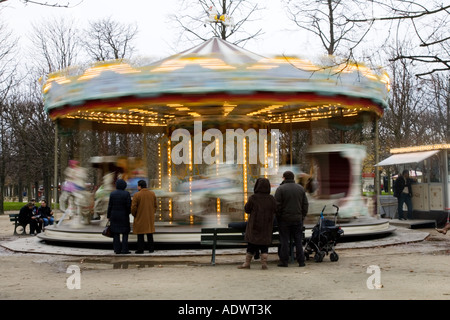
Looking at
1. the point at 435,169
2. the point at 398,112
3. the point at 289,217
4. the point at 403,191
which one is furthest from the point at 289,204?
the point at 398,112

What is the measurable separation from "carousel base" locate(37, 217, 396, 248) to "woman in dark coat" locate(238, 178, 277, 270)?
3.01 m

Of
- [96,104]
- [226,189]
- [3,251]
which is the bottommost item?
[3,251]

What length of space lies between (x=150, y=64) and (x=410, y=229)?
946 centimetres

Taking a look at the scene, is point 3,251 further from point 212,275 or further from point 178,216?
point 212,275

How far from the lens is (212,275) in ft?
30.3

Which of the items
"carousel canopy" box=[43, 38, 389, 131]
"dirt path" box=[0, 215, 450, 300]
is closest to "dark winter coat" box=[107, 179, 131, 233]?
"dirt path" box=[0, 215, 450, 300]

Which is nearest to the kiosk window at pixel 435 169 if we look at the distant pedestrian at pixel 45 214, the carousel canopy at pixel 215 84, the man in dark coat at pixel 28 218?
the carousel canopy at pixel 215 84

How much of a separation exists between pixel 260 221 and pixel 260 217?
0.07m

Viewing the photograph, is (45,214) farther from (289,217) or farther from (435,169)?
(435,169)

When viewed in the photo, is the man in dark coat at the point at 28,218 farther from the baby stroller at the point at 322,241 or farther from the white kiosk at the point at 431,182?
the white kiosk at the point at 431,182

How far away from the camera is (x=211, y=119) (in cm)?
1571

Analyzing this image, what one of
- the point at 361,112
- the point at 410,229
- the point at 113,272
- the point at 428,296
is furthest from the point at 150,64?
the point at 410,229

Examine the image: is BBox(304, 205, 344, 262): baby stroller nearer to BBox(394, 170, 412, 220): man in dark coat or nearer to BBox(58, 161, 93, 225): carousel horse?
BBox(58, 161, 93, 225): carousel horse

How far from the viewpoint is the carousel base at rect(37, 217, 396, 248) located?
41.7 feet
